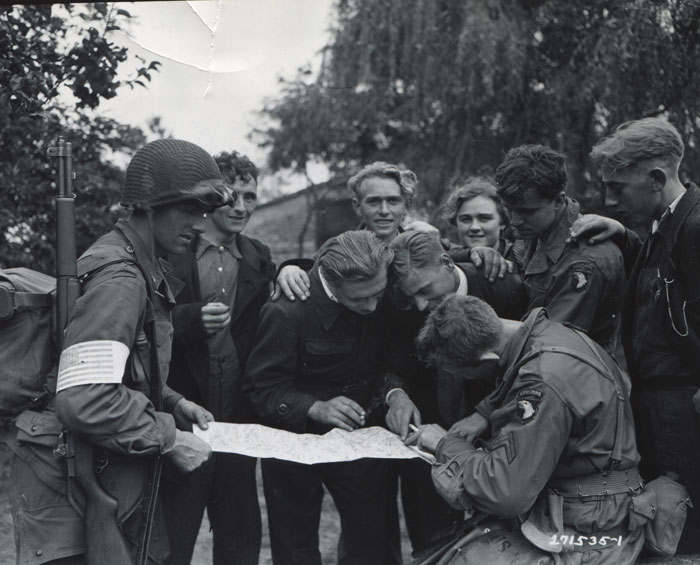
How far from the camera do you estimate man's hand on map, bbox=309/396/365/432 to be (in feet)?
13.6

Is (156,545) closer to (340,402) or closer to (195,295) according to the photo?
(340,402)

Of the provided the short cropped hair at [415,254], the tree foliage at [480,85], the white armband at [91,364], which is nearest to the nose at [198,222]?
the white armband at [91,364]

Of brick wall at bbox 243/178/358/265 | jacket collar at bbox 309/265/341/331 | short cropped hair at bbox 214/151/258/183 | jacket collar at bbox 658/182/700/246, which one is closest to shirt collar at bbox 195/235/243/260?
short cropped hair at bbox 214/151/258/183

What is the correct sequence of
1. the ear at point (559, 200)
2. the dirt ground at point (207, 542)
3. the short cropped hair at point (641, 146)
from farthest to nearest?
the dirt ground at point (207, 542) < the ear at point (559, 200) < the short cropped hair at point (641, 146)

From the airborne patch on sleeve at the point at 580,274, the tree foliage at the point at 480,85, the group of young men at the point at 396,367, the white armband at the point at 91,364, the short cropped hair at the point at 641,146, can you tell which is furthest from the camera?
the tree foliage at the point at 480,85

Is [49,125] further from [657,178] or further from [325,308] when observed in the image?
[657,178]

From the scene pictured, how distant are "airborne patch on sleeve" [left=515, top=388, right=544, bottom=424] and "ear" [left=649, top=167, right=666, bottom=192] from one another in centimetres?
131

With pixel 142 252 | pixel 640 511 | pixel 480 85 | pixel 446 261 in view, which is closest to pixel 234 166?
pixel 446 261

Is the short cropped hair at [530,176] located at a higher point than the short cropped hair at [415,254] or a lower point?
higher

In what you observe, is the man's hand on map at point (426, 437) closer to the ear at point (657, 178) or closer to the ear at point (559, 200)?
the ear at point (559, 200)

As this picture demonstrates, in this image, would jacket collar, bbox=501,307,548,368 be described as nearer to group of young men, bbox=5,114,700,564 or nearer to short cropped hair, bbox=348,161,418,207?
group of young men, bbox=5,114,700,564

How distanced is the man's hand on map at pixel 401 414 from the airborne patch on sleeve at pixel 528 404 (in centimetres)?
98

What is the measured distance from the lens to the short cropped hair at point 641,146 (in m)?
3.81

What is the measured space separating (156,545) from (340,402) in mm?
1224
